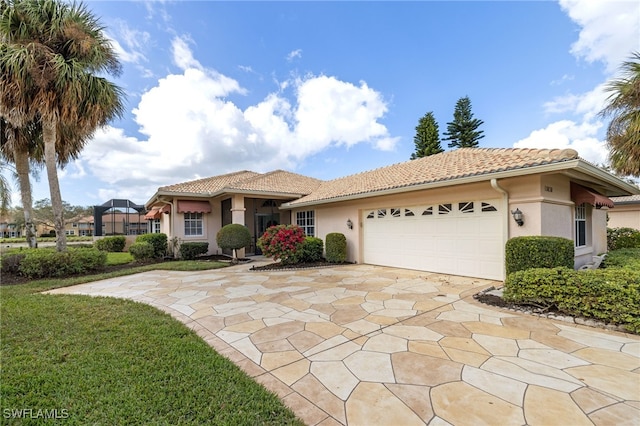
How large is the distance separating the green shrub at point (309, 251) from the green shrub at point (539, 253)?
7691 millimetres

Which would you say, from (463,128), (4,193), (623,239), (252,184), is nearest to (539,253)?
(623,239)

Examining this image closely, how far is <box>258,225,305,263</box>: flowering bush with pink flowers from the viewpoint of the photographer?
37.8 ft

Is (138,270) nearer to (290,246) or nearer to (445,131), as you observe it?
(290,246)

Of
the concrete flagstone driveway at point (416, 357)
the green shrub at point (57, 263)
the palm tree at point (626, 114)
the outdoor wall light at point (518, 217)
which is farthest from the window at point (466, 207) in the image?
the green shrub at point (57, 263)

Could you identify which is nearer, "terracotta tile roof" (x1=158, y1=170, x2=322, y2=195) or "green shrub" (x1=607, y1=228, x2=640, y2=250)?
"green shrub" (x1=607, y1=228, x2=640, y2=250)

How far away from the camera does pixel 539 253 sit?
6.43 metres

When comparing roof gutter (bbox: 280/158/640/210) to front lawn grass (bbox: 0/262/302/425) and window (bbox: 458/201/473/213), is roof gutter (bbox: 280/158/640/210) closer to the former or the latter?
window (bbox: 458/201/473/213)

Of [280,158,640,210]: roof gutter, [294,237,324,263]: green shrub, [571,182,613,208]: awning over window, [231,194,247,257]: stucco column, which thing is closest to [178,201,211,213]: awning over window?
[231,194,247,257]: stucco column

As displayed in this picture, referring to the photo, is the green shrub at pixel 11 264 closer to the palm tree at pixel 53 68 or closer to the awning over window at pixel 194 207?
the palm tree at pixel 53 68

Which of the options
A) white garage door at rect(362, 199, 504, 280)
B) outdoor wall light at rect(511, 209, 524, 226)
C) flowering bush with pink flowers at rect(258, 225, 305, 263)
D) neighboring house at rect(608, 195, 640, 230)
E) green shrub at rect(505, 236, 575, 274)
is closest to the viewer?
green shrub at rect(505, 236, 575, 274)

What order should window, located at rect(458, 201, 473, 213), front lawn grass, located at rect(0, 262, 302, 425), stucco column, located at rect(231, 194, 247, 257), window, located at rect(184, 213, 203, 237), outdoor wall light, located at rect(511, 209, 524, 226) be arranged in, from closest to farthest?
front lawn grass, located at rect(0, 262, 302, 425)
outdoor wall light, located at rect(511, 209, 524, 226)
window, located at rect(458, 201, 473, 213)
stucco column, located at rect(231, 194, 247, 257)
window, located at rect(184, 213, 203, 237)

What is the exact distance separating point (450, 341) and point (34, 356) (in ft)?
19.0

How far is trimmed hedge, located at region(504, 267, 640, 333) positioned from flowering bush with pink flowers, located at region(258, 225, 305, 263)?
7.84 m

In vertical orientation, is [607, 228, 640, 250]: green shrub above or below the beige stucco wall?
below
